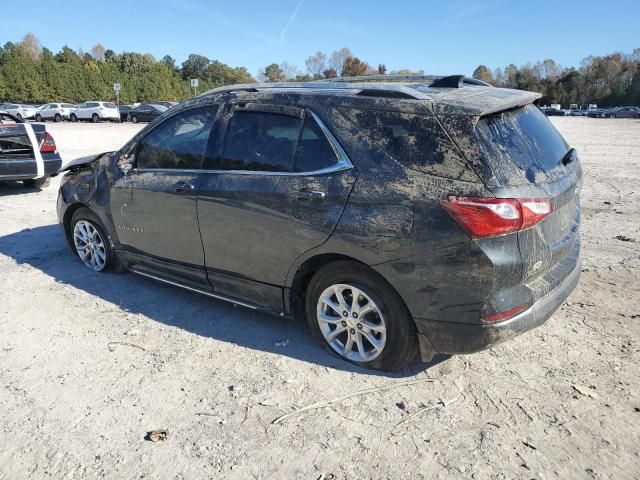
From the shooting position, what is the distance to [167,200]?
434 cm

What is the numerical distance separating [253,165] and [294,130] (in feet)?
1.36

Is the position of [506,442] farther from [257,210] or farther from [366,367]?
[257,210]

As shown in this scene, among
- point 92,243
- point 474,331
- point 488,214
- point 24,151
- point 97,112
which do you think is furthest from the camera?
point 97,112

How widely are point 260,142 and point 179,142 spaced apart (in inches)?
36.2

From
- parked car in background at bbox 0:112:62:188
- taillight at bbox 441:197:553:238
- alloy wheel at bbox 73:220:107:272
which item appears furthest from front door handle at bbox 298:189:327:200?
parked car in background at bbox 0:112:62:188

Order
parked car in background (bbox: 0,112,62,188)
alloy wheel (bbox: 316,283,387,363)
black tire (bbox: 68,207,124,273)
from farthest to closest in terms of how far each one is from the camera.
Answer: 1. parked car in background (bbox: 0,112,62,188)
2. black tire (bbox: 68,207,124,273)
3. alloy wheel (bbox: 316,283,387,363)

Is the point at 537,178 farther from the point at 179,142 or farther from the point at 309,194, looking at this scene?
the point at 179,142

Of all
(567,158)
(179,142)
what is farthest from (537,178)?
(179,142)

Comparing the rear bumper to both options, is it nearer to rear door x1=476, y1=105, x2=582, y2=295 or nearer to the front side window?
rear door x1=476, y1=105, x2=582, y2=295

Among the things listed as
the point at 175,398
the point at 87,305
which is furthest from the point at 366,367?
the point at 87,305

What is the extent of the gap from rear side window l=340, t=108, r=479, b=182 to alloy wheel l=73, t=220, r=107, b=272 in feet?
10.5

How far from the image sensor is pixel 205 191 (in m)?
4.02

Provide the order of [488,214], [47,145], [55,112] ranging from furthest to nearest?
[55,112]
[47,145]
[488,214]

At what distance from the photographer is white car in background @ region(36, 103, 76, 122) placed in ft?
148
